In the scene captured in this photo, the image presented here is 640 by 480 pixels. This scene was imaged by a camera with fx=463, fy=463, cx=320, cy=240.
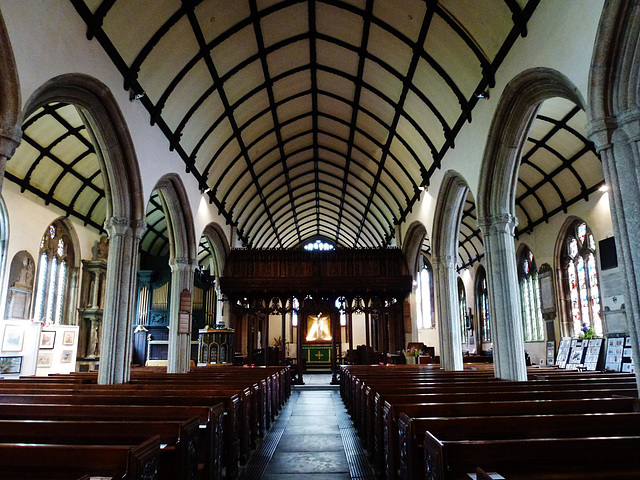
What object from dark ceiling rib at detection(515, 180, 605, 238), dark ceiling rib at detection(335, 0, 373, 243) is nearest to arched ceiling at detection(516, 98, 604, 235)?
dark ceiling rib at detection(515, 180, 605, 238)

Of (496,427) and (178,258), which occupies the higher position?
(178,258)

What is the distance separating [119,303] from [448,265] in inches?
302

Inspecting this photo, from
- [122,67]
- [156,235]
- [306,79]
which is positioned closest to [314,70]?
[306,79]

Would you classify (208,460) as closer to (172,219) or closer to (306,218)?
(172,219)

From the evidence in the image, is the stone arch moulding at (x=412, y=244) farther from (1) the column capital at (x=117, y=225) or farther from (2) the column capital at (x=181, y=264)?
(1) the column capital at (x=117, y=225)

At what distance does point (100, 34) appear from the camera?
21.1 ft

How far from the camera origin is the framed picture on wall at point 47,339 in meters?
11.1

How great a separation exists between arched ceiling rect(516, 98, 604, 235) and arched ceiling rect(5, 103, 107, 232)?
32.9 ft

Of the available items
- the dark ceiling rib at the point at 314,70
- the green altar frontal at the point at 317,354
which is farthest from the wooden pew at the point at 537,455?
the green altar frontal at the point at 317,354

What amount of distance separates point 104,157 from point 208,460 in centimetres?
577

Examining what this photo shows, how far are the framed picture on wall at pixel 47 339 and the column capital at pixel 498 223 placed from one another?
10.3 metres

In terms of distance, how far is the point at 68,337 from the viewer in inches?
473

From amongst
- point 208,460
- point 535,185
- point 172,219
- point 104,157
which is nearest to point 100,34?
point 104,157

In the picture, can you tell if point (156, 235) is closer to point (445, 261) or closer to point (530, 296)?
point (445, 261)
